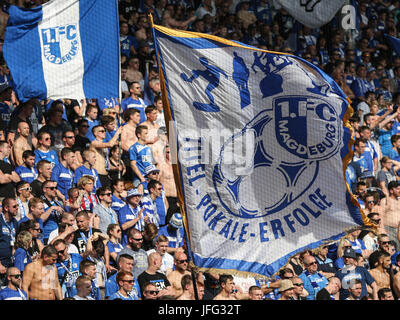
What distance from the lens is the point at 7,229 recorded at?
293 inches

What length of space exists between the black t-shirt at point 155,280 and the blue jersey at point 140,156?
1665 millimetres

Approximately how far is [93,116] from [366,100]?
15.4 feet

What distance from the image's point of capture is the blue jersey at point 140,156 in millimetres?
9039

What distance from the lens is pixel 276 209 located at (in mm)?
5816

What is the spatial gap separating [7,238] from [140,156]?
2131 mm

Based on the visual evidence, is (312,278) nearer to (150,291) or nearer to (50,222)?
(150,291)

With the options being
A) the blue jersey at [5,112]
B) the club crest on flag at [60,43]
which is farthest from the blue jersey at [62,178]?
the club crest on flag at [60,43]

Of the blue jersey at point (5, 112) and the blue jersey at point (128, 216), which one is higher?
the blue jersey at point (5, 112)


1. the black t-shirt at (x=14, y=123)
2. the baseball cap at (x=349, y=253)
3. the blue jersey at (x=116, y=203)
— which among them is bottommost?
the baseball cap at (x=349, y=253)

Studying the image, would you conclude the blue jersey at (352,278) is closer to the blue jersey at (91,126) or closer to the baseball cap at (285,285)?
the baseball cap at (285,285)

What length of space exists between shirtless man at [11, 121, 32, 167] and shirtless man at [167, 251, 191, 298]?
6.06 ft

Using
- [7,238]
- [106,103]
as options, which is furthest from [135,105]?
[7,238]

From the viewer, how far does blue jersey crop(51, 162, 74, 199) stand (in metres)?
8.25

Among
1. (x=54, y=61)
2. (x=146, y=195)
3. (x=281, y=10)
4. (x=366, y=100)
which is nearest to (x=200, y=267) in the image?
(x=146, y=195)
